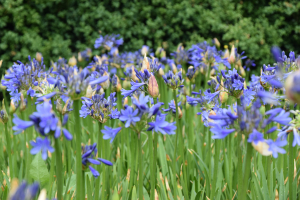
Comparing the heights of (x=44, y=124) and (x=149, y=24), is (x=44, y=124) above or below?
below

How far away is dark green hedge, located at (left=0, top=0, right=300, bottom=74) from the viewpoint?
235 inches

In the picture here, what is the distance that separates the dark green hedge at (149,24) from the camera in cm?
598

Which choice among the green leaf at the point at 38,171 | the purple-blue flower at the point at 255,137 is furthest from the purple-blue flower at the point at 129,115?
the green leaf at the point at 38,171

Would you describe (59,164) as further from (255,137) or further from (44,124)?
(255,137)

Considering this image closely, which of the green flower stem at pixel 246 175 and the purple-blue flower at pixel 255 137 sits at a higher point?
the purple-blue flower at pixel 255 137

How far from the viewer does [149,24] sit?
630 cm

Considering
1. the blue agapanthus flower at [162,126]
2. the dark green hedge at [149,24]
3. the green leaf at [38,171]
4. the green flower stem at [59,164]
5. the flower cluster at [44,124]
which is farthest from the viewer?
the dark green hedge at [149,24]

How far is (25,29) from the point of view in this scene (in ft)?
19.5

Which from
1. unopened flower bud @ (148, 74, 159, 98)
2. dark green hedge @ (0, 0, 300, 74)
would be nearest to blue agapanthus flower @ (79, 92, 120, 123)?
unopened flower bud @ (148, 74, 159, 98)

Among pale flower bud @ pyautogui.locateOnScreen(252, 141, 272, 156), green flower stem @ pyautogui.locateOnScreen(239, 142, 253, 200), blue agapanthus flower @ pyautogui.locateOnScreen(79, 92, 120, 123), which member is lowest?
green flower stem @ pyautogui.locateOnScreen(239, 142, 253, 200)

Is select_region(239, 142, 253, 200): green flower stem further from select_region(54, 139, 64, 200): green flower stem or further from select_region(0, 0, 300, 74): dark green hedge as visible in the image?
select_region(0, 0, 300, 74): dark green hedge

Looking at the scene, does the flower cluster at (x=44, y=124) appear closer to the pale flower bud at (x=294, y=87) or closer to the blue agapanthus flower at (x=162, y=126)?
the blue agapanthus flower at (x=162, y=126)

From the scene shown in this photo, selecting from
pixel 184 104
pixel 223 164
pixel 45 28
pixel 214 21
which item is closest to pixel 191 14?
pixel 214 21

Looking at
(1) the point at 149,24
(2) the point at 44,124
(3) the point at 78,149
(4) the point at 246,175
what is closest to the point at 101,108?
(3) the point at 78,149
